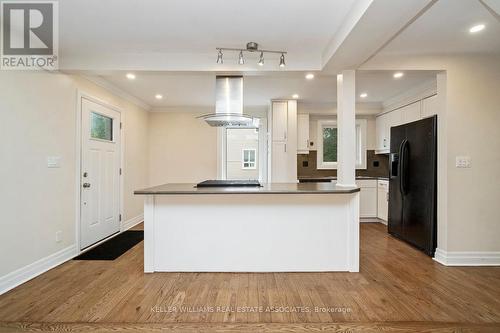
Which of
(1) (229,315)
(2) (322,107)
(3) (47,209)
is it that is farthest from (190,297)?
(2) (322,107)

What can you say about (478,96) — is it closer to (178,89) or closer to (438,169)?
(438,169)

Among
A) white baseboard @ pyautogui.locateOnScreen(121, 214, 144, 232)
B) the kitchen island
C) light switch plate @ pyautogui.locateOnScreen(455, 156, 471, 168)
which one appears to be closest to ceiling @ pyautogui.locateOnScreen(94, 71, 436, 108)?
light switch plate @ pyautogui.locateOnScreen(455, 156, 471, 168)

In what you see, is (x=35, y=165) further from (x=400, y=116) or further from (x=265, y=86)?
(x=400, y=116)

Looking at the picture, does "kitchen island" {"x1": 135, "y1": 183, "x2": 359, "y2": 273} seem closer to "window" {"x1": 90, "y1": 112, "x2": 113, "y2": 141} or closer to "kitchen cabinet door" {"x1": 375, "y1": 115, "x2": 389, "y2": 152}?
"window" {"x1": 90, "y1": 112, "x2": 113, "y2": 141}

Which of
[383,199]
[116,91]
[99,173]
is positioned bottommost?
[383,199]

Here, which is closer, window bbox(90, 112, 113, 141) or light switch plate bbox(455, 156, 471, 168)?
light switch plate bbox(455, 156, 471, 168)

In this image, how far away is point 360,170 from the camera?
5633 mm

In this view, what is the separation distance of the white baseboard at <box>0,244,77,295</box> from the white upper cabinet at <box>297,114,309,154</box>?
3969 millimetres

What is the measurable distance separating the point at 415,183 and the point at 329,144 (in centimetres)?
224

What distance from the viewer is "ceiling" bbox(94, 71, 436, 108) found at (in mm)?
3678

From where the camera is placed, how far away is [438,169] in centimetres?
320

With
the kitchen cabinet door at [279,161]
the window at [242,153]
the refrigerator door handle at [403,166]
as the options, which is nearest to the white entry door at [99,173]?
the kitchen cabinet door at [279,161]

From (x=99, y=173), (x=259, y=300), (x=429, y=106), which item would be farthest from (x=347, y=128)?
(x=99, y=173)

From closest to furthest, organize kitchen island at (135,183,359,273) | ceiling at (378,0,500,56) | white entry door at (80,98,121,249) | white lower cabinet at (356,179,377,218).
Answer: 1. ceiling at (378,0,500,56)
2. kitchen island at (135,183,359,273)
3. white entry door at (80,98,121,249)
4. white lower cabinet at (356,179,377,218)
